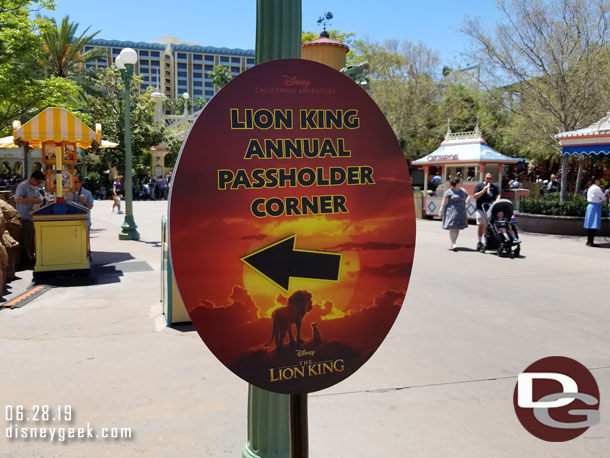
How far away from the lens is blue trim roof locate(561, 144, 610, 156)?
540 inches

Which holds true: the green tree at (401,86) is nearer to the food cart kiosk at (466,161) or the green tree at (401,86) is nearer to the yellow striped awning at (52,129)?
the food cart kiosk at (466,161)

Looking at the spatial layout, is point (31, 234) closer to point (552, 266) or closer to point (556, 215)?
point (552, 266)

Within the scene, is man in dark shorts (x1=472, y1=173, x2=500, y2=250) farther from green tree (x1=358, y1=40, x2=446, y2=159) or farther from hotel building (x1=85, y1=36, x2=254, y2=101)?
hotel building (x1=85, y1=36, x2=254, y2=101)

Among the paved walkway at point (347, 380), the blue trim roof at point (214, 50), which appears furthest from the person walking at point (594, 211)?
the blue trim roof at point (214, 50)

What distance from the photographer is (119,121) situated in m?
35.8

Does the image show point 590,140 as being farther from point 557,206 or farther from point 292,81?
point 292,81

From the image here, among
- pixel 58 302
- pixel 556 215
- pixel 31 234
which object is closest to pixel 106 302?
pixel 58 302

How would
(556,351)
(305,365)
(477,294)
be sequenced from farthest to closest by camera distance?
(477,294) → (556,351) → (305,365)

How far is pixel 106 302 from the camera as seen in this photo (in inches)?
267

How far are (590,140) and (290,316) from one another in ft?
48.9

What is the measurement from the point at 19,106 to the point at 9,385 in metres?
13.5

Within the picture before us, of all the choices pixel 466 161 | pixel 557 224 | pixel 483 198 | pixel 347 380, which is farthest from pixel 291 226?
pixel 466 161
